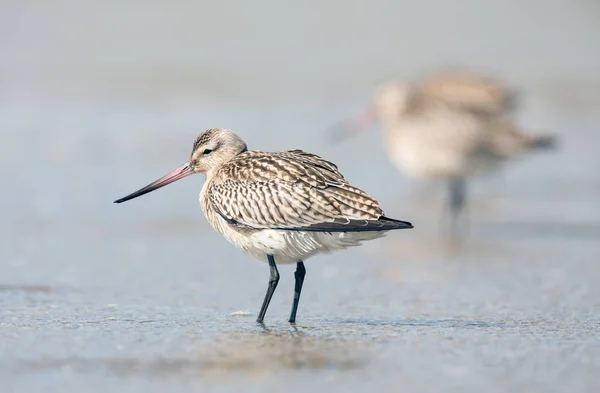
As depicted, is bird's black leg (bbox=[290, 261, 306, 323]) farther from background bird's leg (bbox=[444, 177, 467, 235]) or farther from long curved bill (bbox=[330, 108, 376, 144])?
long curved bill (bbox=[330, 108, 376, 144])

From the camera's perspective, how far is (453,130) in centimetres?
1352

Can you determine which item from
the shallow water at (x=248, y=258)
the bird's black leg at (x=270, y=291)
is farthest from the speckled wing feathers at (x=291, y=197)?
the shallow water at (x=248, y=258)

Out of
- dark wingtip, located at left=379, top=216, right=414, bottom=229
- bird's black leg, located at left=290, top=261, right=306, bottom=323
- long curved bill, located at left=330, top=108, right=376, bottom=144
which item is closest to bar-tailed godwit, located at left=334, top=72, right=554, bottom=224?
long curved bill, located at left=330, top=108, right=376, bottom=144

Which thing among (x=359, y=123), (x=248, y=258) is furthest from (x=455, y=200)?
(x=248, y=258)

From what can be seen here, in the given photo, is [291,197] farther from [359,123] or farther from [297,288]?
[359,123]

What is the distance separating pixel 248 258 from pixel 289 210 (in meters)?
2.81

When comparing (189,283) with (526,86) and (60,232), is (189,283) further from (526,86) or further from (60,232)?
(526,86)

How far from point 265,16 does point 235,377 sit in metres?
19.2

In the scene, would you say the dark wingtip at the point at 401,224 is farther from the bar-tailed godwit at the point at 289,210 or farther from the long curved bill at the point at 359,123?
the long curved bill at the point at 359,123

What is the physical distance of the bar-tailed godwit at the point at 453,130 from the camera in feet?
43.7

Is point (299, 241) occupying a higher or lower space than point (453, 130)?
lower

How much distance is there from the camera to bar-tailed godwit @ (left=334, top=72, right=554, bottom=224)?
1330cm

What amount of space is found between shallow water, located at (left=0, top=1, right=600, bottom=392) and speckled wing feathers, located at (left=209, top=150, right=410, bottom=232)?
0.65 meters

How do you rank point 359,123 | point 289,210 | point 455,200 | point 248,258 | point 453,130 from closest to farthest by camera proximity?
point 289,210 < point 248,258 < point 455,200 < point 453,130 < point 359,123
